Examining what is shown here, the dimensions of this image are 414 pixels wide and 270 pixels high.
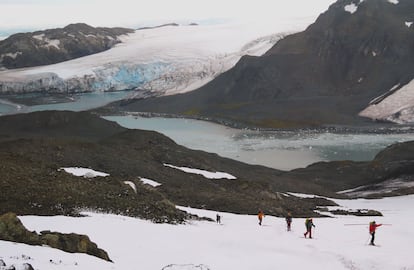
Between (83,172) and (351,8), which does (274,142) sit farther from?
(351,8)

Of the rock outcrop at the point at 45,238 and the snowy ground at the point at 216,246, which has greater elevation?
the rock outcrop at the point at 45,238

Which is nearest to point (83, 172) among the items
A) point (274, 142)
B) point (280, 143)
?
point (280, 143)

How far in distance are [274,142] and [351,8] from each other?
6695 centimetres

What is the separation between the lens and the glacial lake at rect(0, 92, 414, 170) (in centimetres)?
7850

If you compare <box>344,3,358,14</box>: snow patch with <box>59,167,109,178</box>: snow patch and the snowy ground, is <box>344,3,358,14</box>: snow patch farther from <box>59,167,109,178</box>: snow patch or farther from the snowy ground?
the snowy ground

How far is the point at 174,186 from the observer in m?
34.2

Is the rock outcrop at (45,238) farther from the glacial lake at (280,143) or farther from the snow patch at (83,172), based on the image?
the glacial lake at (280,143)

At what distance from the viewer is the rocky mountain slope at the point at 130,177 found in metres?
22.0

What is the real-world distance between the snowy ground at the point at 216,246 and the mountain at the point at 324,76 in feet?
272

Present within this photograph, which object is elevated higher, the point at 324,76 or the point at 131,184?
the point at 324,76

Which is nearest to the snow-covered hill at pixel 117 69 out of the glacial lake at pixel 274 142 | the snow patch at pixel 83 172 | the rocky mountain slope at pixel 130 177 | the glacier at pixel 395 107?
the glacial lake at pixel 274 142

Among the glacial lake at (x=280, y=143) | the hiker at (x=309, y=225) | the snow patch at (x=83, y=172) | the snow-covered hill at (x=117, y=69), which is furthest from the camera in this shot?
the snow-covered hill at (x=117, y=69)

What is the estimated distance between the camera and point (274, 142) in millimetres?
89750

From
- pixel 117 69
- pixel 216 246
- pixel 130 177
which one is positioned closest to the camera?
pixel 216 246
